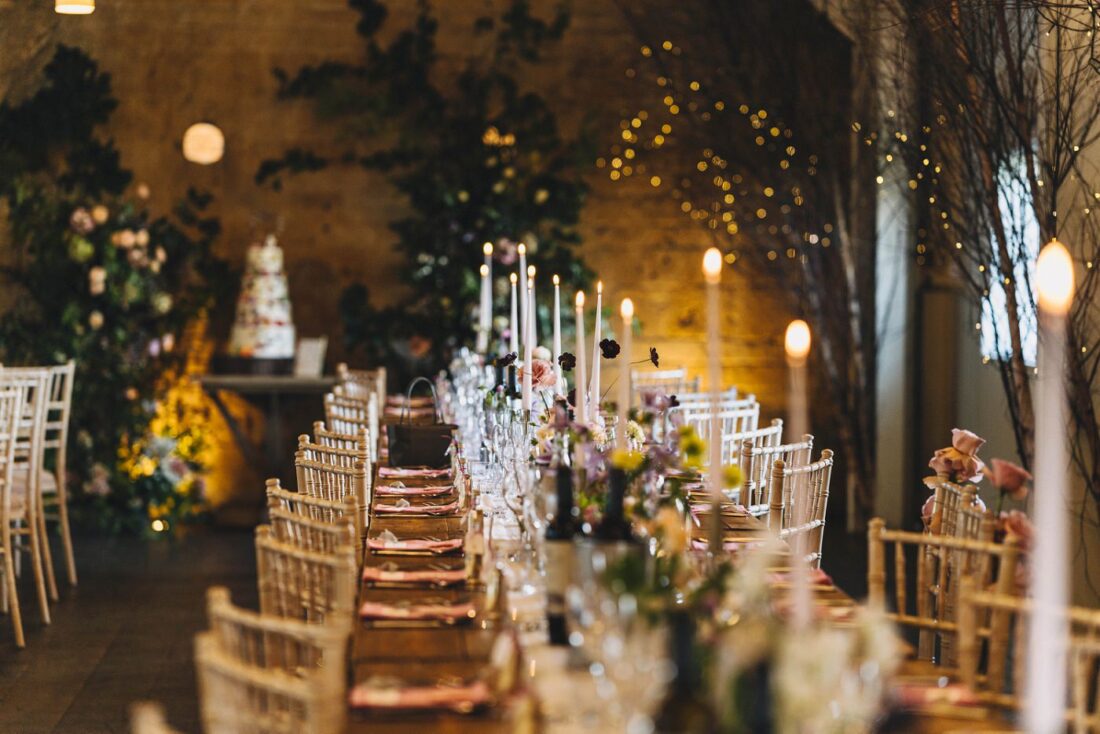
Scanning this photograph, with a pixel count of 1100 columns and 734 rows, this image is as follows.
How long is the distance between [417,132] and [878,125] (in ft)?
9.28

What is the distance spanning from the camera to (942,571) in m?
3.00

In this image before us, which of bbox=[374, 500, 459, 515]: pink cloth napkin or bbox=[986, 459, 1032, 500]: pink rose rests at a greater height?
bbox=[986, 459, 1032, 500]: pink rose

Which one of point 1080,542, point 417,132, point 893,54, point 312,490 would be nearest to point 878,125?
point 893,54

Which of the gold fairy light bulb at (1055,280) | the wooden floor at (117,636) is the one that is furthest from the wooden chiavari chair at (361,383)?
the gold fairy light bulb at (1055,280)

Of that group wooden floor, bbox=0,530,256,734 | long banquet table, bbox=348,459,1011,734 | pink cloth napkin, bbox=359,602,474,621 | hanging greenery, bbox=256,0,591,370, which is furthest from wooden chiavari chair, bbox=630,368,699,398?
pink cloth napkin, bbox=359,602,474,621

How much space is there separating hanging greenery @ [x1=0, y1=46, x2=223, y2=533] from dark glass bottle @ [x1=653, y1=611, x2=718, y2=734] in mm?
6008

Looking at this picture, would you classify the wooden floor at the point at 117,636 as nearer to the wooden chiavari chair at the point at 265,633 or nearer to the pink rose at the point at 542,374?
the pink rose at the point at 542,374

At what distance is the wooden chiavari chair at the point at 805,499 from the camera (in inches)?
153

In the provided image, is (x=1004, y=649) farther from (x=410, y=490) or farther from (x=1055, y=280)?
(x=410, y=490)

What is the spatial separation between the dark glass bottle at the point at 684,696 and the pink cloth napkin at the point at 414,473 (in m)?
2.88

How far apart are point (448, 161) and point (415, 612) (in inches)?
203

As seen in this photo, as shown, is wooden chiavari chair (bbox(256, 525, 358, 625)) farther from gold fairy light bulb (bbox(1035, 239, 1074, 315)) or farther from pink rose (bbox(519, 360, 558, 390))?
A: gold fairy light bulb (bbox(1035, 239, 1074, 315))

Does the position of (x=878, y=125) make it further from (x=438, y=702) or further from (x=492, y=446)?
(x=438, y=702)

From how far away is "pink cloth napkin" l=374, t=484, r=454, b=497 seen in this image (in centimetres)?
422
